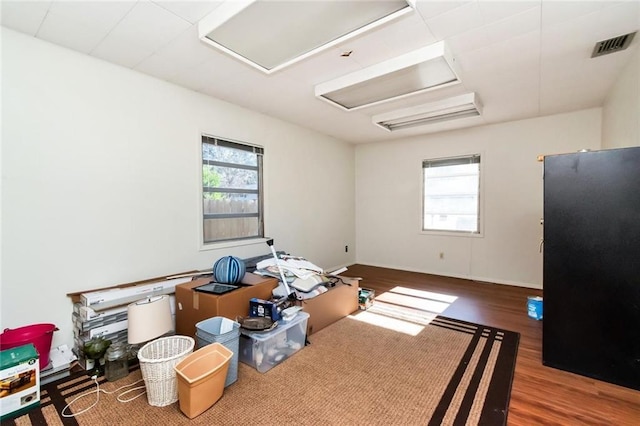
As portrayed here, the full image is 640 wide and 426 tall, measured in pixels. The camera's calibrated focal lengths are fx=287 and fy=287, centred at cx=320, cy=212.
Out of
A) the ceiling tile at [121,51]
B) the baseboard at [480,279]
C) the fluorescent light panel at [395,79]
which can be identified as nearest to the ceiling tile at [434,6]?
the fluorescent light panel at [395,79]

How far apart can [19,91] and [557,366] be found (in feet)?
15.3

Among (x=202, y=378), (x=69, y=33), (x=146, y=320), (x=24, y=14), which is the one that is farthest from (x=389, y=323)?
(x=24, y=14)

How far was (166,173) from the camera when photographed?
3.08 meters

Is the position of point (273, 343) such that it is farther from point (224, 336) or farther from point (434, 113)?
point (434, 113)

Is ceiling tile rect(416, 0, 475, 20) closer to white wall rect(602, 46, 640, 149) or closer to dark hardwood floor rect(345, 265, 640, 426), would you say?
white wall rect(602, 46, 640, 149)

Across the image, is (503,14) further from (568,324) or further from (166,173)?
(166,173)

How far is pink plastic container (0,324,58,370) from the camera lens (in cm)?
201

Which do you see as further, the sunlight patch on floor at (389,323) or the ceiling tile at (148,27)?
the sunlight patch on floor at (389,323)

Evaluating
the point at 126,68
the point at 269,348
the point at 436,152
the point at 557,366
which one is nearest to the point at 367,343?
the point at 269,348

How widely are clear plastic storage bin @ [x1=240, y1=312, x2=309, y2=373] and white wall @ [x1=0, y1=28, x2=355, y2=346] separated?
1.41 meters

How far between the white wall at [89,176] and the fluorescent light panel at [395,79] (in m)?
1.47

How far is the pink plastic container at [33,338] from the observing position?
2.01 metres

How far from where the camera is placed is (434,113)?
383 centimetres

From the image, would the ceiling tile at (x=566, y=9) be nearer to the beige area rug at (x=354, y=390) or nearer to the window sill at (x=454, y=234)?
the beige area rug at (x=354, y=390)
